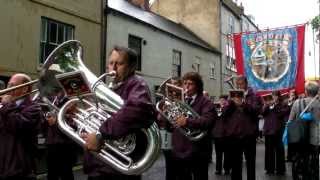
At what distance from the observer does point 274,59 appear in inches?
520

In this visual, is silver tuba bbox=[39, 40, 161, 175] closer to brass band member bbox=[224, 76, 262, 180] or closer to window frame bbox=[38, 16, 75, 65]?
brass band member bbox=[224, 76, 262, 180]

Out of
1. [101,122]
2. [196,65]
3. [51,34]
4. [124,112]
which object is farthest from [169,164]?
[196,65]

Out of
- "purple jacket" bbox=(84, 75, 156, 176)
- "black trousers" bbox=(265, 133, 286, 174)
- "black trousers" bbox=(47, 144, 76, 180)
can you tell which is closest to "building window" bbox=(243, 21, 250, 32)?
"black trousers" bbox=(265, 133, 286, 174)

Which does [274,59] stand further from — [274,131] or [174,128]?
[174,128]

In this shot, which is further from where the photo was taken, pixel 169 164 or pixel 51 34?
pixel 51 34

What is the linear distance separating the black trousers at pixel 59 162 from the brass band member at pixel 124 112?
152 inches

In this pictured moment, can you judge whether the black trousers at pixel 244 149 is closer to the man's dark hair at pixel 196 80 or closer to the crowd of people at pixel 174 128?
the crowd of people at pixel 174 128

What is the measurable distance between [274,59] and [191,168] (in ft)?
24.1

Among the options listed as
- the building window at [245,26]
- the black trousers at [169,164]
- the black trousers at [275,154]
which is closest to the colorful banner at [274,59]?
the black trousers at [275,154]

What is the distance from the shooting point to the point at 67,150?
8250 millimetres

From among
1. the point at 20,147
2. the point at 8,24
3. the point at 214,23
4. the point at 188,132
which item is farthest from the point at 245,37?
the point at 214,23

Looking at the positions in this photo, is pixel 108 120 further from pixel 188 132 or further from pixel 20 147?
pixel 188 132

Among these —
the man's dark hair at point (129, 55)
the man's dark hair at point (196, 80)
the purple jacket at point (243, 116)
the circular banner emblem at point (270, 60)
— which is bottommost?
the purple jacket at point (243, 116)

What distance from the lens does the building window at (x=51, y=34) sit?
49.4 ft
